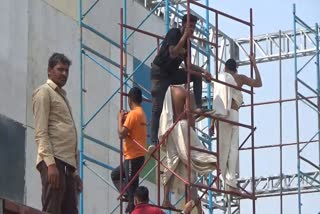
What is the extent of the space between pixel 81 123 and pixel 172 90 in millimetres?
4609

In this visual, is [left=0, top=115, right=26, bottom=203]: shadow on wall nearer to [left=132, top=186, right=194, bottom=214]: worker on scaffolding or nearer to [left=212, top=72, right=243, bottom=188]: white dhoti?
[left=212, top=72, right=243, bottom=188]: white dhoti

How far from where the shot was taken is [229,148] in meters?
17.2

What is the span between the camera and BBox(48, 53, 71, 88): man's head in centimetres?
1444

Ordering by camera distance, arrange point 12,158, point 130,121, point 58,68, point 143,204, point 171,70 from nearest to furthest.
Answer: point 58,68
point 143,204
point 130,121
point 171,70
point 12,158

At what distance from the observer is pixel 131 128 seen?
16.9m

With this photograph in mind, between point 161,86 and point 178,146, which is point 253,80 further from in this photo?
point 178,146

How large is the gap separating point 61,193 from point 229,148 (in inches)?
141

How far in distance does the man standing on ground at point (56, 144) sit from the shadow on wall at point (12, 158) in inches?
263

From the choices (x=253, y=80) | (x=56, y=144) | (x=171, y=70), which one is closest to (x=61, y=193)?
(x=56, y=144)

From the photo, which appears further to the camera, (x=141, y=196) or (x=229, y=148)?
(x=229, y=148)

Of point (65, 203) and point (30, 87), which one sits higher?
point (30, 87)

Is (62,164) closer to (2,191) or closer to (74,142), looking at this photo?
(74,142)

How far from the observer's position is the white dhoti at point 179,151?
1653 cm

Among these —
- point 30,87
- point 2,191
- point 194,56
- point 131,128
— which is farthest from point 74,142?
point 194,56
